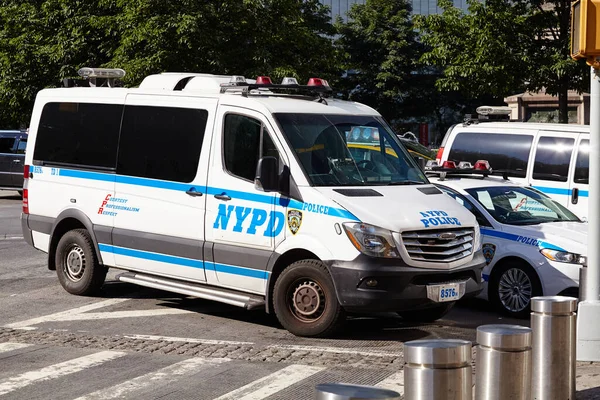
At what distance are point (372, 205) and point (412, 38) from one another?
54.7 metres

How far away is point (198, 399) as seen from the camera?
698cm

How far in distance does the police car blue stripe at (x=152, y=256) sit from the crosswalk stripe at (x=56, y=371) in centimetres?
168

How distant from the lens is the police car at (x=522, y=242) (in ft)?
34.1

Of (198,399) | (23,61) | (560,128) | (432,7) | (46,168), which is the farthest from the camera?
(432,7)

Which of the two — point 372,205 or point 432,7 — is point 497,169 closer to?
point 372,205

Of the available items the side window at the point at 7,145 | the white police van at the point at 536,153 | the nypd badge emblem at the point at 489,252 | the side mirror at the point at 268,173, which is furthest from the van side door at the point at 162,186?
the side window at the point at 7,145

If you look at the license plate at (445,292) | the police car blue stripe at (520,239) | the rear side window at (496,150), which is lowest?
the license plate at (445,292)

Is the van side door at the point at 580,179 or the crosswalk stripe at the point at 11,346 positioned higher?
the van side door at the point at 580,179

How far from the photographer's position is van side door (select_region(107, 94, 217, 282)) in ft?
33.0

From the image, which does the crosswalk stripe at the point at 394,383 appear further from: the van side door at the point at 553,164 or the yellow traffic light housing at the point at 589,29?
the van side door at the point at 553,164

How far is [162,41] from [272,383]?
2464 cm

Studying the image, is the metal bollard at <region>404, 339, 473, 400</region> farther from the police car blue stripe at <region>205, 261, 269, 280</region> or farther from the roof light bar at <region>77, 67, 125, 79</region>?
the roof light bar at <region>77, 67, 125, 79</region>

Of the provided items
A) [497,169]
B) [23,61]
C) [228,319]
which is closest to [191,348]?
[228,319]

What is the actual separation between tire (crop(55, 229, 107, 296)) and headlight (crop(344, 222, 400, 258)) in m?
3.65
